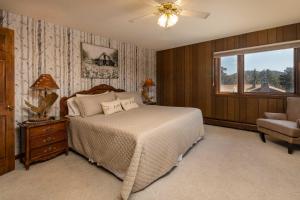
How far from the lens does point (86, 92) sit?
3676 millimetres

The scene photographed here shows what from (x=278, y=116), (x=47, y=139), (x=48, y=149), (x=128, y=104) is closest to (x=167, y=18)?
(x=128, y=104)

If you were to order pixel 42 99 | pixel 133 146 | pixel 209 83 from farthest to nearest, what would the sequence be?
pixel 209 83 < pixel 42 99 < pixel 133 146

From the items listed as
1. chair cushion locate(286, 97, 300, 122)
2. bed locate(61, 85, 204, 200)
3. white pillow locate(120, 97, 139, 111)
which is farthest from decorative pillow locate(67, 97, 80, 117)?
chair cushion locate(286, 97, 300, 122)

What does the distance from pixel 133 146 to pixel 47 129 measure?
5.10 feet

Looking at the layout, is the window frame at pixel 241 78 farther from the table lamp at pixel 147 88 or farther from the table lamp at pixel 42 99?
the table lamp at pixel 42 99

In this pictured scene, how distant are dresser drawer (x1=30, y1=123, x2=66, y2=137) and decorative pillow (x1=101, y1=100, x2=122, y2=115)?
2.37 ft

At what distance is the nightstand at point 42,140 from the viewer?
2.38 metres

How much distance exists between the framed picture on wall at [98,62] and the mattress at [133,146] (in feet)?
4.48

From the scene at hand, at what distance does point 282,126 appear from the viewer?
9.61ft

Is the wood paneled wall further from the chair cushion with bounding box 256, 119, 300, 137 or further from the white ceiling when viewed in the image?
the chair cushion with bounding box 256, 119, 300, 137

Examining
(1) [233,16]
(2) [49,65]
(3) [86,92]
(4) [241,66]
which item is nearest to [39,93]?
(2) [49,65]

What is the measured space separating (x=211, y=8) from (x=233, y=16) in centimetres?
59

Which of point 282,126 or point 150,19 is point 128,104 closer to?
point 150,19

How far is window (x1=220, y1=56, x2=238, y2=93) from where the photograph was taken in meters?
4.39
